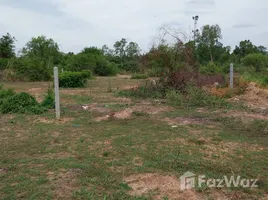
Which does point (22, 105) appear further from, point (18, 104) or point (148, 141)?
point (148, 141)

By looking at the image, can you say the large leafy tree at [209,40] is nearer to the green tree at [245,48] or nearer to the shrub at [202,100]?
the green tree at [245,48]

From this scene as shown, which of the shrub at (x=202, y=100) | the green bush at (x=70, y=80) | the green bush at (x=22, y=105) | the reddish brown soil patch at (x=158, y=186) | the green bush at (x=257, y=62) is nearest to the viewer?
the reddish brown soil patch at (x=158, y=186)

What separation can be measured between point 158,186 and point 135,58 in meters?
10.9

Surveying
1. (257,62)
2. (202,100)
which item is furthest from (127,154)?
(257,62)

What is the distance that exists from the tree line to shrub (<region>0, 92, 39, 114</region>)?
497 centimetres

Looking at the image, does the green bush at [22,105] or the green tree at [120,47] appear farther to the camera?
the green tree at [120,47]

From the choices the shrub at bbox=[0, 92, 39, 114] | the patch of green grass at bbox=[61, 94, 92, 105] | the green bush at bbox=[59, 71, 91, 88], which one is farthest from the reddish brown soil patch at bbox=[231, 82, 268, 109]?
the green bush at bbox=[59, 71, 91, 88]

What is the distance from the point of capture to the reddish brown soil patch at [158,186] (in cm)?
288

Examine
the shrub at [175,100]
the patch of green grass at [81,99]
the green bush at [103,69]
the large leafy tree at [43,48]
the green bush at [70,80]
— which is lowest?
A: the patch of green grass at [81,99]

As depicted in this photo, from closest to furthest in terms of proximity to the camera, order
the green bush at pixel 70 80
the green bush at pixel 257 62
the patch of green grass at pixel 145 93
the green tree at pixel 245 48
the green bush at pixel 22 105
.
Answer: the green bush at pixel 22 105, the patch of green grass at pixel 145 93, the green bush at pixel 70 80, the green bush at pixel 257 62, the green tree at pixel 245 48

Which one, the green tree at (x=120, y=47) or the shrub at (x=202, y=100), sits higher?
the green tree at (x=120, y=47)

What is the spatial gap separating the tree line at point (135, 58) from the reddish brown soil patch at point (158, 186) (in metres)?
7.78

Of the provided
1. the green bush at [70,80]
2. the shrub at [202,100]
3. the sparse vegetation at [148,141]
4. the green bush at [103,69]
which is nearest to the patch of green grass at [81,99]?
the sparse vegetation at [148,141]

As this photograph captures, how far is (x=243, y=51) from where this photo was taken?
41.6 meters
